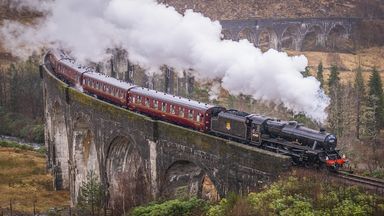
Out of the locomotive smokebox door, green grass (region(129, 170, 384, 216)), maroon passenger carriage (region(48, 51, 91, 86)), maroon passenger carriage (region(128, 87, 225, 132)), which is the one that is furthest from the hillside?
green grass (region(129, 170, 384, 216))

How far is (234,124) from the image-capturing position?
20156 mm

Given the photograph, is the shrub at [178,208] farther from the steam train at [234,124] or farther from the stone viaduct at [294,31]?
the stone viaduct at [294,31]

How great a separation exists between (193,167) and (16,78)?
156ft

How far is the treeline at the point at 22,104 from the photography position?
187 ft

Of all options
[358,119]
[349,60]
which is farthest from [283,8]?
[358,119]

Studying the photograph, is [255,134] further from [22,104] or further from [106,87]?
[22,104]

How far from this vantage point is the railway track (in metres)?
15.2

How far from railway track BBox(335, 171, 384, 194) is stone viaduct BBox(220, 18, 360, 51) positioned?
6646 centimetres

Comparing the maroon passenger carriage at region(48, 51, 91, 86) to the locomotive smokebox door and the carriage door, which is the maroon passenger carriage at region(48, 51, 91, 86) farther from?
the carriage door

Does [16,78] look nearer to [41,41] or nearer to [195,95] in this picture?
[41,41]

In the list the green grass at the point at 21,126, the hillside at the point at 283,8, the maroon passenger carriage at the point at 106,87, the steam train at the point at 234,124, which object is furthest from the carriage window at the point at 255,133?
the hillside at the point at 283,8

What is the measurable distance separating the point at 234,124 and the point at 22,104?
48.4 metres

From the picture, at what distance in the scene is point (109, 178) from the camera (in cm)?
2731

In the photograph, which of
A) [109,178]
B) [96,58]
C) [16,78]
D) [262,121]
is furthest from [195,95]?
[262,121]
